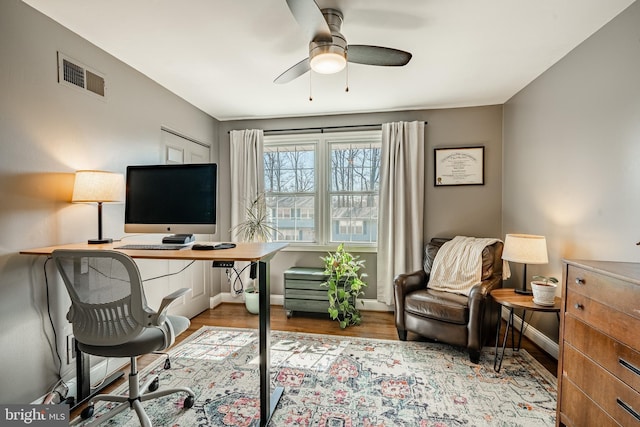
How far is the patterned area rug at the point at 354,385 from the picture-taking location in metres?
1.72

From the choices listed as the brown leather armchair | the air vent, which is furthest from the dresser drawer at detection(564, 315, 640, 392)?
the air vent

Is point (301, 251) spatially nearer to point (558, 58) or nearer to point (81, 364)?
point (81, 364)

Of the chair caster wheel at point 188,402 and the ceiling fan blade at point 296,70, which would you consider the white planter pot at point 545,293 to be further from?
the chair caster wheel at point 188,402

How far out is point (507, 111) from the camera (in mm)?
3215

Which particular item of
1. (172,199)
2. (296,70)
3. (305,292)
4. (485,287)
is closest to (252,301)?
(305,292)

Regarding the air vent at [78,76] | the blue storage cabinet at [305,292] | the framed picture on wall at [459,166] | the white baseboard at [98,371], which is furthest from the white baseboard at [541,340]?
the air vent at [78,76]

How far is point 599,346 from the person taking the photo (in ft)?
4.26

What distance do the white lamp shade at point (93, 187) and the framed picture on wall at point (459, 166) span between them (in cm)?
315

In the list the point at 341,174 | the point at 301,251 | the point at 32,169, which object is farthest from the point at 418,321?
the point at 32,169

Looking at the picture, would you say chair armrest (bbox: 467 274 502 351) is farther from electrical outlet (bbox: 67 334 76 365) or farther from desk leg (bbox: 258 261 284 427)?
electrical outlet (bbox: 67 334 76 365)

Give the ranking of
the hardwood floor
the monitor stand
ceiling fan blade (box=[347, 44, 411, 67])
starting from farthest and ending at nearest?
the hardwood floor < the monitor stand < ceiling fan blade (box=[347, 44, 411, 67])

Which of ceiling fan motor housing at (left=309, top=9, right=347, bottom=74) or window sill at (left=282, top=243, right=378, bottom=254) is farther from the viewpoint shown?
window sill at (left=282, top=243, right=378, bottom=254)

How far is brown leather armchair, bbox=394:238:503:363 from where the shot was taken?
2.31 metres

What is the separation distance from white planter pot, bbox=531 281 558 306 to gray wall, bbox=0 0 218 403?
3256mm
